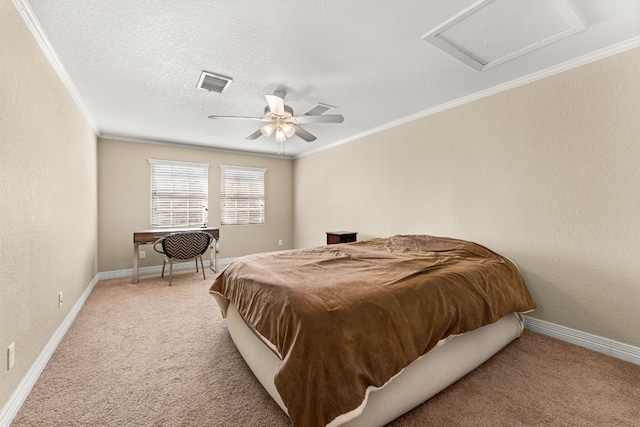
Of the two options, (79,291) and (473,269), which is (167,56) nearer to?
(79,291)

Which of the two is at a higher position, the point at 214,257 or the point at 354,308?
the point at 354,308

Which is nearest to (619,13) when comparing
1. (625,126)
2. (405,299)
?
(625,126)

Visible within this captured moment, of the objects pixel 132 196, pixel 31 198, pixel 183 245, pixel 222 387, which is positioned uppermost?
pixel 132 196

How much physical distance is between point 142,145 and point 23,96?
3.35m

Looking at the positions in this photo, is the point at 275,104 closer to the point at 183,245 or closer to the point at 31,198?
the point at 31,198

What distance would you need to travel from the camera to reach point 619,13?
72.6 inches

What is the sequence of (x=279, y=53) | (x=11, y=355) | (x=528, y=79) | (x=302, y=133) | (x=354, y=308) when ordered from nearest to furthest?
(x=354, y=308) < (x=11, y=355) < (x=279, y=53) < (x=528, y=79) < (x=302, y=133)

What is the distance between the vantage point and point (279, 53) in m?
2.26

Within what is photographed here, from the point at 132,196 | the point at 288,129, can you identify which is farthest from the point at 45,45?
the point at 132,196

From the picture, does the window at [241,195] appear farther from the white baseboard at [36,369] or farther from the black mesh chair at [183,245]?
the white baseboard at [36,369]

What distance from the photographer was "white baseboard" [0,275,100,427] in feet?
4.88

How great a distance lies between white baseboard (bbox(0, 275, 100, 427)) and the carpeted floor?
43 millimetres

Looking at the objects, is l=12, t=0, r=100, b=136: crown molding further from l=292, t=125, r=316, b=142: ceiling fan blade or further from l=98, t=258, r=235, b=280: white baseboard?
l=98, t=258, r=235, b=280: white baseboard

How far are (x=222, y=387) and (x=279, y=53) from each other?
8.32ft
